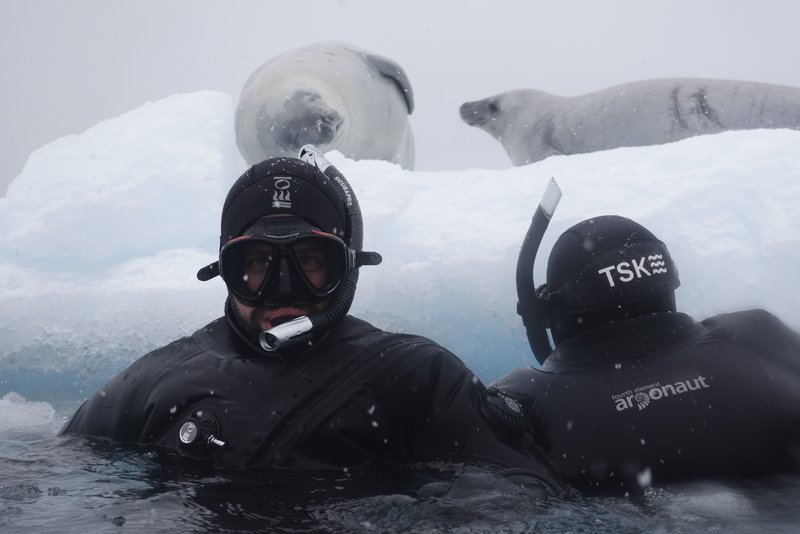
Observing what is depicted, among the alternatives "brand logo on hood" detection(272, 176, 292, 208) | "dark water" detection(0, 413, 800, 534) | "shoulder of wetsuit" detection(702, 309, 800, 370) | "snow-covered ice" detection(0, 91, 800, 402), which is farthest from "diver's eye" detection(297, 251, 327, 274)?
"snow-covered ice" detection(0, 91, 800, 402)

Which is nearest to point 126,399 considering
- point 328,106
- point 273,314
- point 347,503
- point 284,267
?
point 273,314

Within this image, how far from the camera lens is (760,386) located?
1.90 metres

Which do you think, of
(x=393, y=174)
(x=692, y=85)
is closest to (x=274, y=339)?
(x=393, y=174)

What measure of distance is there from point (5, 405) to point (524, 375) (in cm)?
229

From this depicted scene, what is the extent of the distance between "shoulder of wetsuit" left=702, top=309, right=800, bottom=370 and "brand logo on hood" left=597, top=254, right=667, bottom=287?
0.20 meters

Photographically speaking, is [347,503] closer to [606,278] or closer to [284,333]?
[284,333]

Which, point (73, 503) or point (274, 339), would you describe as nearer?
point (73, 503)

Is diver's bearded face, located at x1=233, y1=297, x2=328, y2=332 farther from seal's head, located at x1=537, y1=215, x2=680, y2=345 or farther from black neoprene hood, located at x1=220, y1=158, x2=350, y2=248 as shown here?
seal's head, located at x1=537, y1=215, x2=680, y2=345

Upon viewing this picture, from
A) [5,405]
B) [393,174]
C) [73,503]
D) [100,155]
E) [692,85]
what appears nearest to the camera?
[73,503]

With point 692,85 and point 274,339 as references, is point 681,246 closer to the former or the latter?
point 274,339

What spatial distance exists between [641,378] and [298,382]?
2.67 ft

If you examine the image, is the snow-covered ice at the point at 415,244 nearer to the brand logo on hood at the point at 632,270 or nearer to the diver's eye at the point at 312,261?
the brand logo on hood at the point at 632,270

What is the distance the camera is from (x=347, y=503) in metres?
1.58

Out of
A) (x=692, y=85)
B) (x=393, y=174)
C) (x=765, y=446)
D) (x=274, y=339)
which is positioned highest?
(x=692, y=85)
